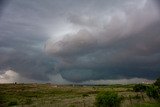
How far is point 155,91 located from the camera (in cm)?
9888

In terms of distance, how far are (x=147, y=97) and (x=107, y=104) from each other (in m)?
30.5

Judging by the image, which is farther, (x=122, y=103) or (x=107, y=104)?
(x=122, y=103)

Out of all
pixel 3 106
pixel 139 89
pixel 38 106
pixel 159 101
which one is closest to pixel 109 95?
pixel 38 106

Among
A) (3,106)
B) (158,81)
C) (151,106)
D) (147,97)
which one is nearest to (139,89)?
(158,81)

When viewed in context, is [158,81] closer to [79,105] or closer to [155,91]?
[155,91]

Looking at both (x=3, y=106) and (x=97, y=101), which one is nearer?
(x=97, y=101)

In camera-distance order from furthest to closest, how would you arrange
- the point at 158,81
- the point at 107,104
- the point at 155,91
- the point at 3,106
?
1. the point at 158,81
2. the point at 155,91
3. the point at 3,106
4. the point at 107,104

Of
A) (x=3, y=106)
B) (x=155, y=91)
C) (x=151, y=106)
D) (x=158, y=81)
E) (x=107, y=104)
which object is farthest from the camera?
(x=158, y=81)

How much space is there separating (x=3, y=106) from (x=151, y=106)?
39.8 metres

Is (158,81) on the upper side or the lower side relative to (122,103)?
upper

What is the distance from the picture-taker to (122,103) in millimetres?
79938

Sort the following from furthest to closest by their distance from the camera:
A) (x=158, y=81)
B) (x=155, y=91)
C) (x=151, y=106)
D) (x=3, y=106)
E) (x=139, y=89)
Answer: (x=158, y=81) < (x=139, y=89) < (x=155, y=91) < (x=3, y=106) < (x=151, y=106)

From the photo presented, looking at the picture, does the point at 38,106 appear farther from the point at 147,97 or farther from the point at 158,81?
the point at 158,81

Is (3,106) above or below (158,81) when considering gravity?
below
